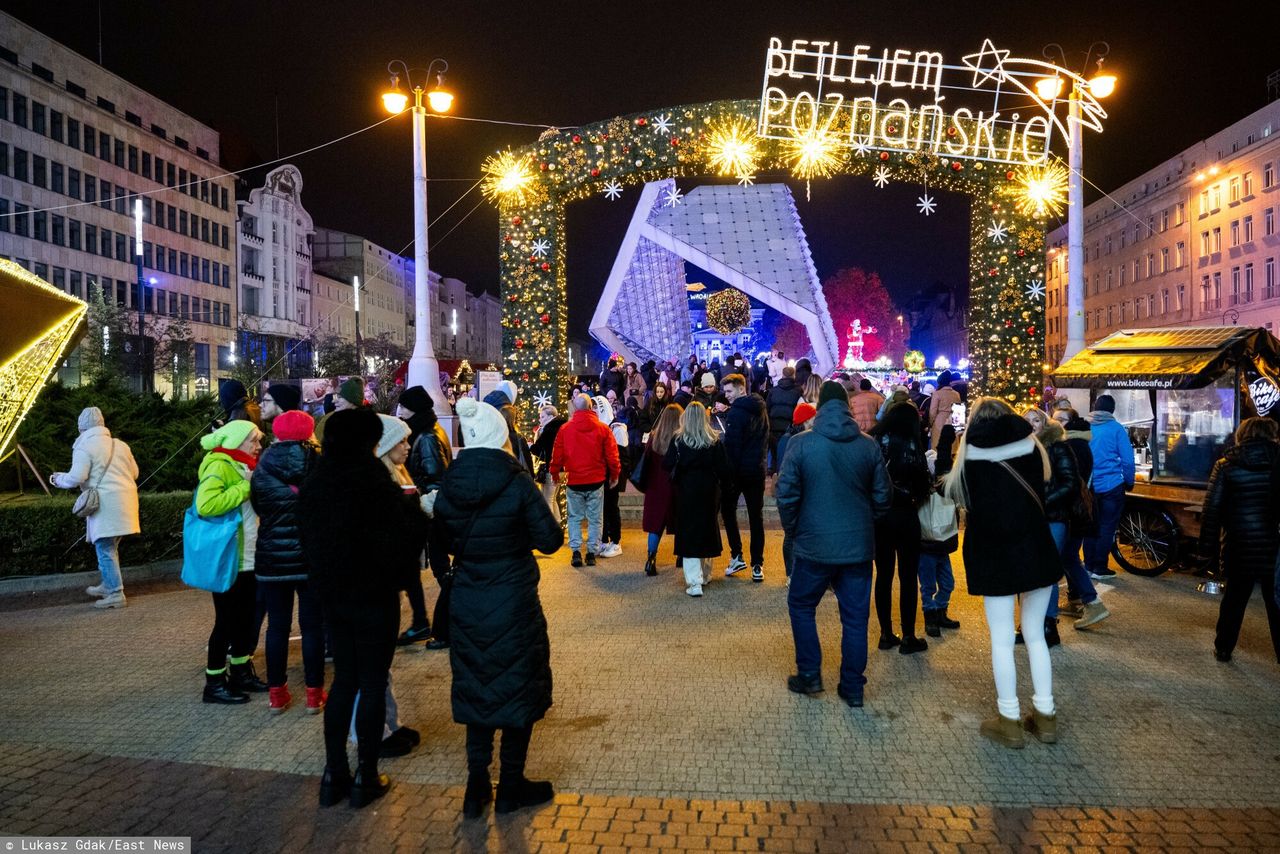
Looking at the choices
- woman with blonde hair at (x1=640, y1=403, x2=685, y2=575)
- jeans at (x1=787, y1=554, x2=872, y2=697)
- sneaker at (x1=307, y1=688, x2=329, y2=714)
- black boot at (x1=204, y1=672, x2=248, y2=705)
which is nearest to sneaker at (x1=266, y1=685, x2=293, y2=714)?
sneaker at (x1=307, y1=688, x2=329, y2=714)

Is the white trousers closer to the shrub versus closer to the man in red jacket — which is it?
the man in red jacket

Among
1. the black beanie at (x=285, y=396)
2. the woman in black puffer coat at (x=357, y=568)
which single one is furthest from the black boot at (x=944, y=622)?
the black beanie at (x=285, y=396)

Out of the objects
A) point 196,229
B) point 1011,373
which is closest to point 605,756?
point 1011,373

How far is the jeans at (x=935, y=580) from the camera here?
24.5 feet

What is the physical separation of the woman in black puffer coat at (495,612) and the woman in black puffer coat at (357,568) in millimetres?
270

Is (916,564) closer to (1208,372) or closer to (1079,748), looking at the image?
(1079,748)

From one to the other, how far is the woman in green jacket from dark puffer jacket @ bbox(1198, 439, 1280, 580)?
638 centimetres

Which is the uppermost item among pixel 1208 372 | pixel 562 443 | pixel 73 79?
pixel 73 79

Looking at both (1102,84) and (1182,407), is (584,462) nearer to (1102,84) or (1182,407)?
(1182,407)

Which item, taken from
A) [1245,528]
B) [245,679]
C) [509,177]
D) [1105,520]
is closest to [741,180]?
[509,177]

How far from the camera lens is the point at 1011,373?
15039 mm

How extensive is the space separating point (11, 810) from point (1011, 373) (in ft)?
45.7

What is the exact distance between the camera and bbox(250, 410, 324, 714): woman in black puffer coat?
18.3ft

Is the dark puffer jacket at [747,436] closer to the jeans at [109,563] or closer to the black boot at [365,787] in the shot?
the black boot at [365,787]
